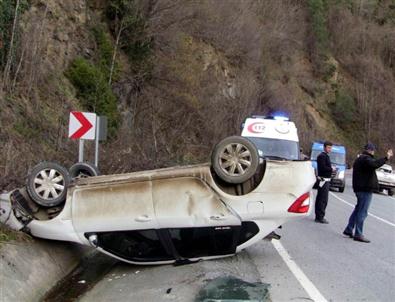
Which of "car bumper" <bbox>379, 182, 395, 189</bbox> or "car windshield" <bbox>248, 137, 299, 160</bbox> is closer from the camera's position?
"car windshield" <bbox>248, 137, 299, 160</bbox>

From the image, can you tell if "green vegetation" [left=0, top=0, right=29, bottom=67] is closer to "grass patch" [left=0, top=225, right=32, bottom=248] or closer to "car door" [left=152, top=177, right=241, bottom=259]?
"grass patch" [left=0, top=225, right=32, bottom=248]

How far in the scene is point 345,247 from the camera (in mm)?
9438

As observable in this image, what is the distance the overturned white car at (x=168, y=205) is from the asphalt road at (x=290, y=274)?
0.38 metres

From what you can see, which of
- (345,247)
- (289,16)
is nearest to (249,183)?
(345,247)

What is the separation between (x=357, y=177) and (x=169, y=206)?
16.6 feet

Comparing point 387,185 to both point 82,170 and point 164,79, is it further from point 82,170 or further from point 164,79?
point 82,170

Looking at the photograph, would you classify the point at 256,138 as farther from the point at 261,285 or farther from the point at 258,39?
the point at 258,39

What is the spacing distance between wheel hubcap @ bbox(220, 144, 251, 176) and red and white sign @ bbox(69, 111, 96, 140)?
16.5ft

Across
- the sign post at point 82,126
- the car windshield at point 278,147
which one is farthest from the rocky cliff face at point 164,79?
the car windshield at point 278,147

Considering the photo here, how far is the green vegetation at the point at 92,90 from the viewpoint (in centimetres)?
2070

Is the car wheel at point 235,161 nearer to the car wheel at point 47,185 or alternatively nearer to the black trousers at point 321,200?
the car wheel at point 47,185

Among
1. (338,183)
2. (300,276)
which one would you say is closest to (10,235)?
(300,276)

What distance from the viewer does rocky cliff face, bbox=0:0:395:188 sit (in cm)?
1622

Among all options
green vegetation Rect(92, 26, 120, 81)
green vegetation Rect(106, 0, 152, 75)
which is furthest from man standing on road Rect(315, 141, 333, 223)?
green vegetation Rect(106, 0, 152, 75)
